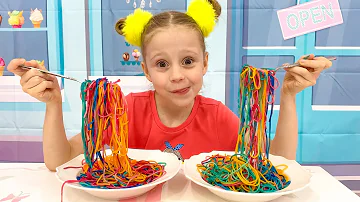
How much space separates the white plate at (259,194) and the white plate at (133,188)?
41 mm

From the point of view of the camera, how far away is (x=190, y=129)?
4.19 ft

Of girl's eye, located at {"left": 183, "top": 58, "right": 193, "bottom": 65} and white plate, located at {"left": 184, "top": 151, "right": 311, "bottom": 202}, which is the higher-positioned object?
girl's eye, located at {"left": 183, "top": 58, "right": 193, "bottom": 65}

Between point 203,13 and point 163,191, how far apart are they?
0.64 metres

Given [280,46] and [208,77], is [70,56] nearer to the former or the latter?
[208,77]

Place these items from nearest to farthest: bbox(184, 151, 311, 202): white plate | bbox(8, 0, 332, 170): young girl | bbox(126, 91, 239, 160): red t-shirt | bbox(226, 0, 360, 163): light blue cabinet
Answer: bbox(184, 151, 311, 202): white plate, bbox(8, 0, 332, 170): young girl, bbox(126, 91, 239, 160): red t-shirt, bbox(226, 0, 360, 163): light blue cabinet

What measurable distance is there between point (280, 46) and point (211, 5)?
2.82ft

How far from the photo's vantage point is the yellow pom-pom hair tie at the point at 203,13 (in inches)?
45.1

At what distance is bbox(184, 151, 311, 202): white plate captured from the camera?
2.26 ft

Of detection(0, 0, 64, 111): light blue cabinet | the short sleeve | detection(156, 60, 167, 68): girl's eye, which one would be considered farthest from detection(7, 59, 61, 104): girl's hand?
detection(0, 0, 64, 111): light blue cabinet

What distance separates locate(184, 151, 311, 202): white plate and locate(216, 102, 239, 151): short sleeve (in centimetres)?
34

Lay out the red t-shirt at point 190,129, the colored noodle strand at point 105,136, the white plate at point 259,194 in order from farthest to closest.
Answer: the red t-shirt at point 190,129, the colored noodle strand at point 105,136, the white plate at point 259,194

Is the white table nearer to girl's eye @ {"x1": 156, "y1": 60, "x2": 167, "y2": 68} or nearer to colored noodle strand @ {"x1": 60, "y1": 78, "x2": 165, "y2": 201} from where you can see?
colored noodle strand @ {"x1": 60, "y1": 78, "x2": 165, "y2": 201}

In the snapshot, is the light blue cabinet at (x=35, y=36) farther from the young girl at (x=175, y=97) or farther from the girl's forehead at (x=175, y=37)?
the girl's forehead at (x=175, y=37)

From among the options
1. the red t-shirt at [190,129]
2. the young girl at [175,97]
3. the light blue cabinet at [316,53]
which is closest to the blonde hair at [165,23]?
the young girl at [175,97]
